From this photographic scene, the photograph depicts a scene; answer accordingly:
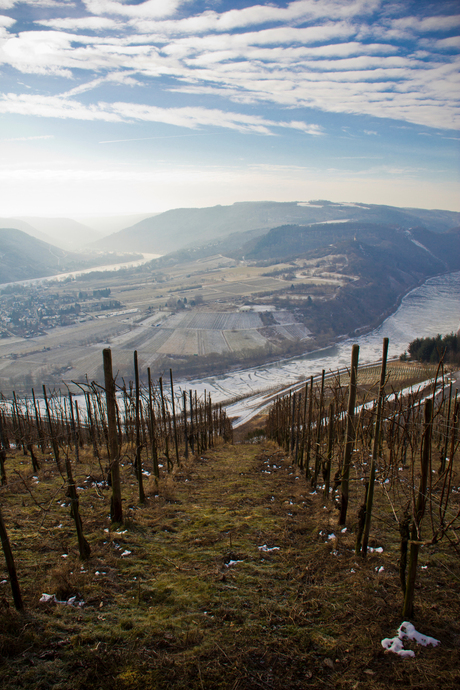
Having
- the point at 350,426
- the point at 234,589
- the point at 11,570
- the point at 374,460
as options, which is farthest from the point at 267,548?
the point at 11,570

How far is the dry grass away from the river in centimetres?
3205

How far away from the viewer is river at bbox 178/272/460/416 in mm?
68688

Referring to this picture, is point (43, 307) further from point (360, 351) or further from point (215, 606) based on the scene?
point (215, 606)

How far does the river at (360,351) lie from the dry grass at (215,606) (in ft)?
105

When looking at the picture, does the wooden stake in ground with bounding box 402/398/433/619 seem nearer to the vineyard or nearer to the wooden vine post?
the vineyard

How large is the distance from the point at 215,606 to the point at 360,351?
100192 millimetres

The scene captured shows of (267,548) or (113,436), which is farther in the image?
(113,436)

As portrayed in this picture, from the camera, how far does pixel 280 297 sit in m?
132

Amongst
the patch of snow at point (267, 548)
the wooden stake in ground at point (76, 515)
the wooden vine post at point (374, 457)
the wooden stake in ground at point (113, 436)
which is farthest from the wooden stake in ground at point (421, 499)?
the wooden stake in ground at point (113, 436)

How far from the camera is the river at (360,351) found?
225ft

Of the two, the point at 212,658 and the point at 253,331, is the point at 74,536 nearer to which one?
the point at 212,658

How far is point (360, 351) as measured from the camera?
97750 millimetres

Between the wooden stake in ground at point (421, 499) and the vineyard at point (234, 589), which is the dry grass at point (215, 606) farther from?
the wooden stake in ground at point (421, 499)

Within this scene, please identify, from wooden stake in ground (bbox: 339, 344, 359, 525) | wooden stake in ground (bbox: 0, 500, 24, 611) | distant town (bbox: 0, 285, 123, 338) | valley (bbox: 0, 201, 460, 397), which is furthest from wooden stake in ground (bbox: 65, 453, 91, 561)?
distant town (bbox: 0, 285, 123, 338)
